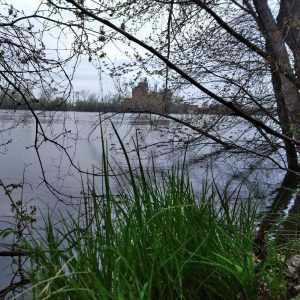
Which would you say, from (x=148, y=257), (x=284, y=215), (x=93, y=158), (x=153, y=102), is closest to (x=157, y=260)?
(x=148, y=257)

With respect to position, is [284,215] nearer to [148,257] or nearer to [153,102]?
[148,257]

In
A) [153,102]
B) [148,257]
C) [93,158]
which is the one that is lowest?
[93,158]

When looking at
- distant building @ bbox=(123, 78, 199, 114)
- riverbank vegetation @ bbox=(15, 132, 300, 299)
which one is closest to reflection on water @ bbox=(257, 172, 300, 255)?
riverbank vegetation @ bbox=(15, 132, 300, 299)

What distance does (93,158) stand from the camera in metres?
16.8

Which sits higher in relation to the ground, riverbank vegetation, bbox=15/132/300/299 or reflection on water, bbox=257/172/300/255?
riverbank vegetation, bbox=15/132/300/299

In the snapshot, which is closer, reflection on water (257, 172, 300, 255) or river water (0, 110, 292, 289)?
reflection on water (257, 172, 300, 255)

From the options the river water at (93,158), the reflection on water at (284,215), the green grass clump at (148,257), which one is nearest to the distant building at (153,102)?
the river water at (93,158)

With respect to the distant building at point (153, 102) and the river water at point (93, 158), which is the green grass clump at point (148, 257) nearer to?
the river water at point (93, 158)

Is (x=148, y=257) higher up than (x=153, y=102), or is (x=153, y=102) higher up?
(x=153, y=102)

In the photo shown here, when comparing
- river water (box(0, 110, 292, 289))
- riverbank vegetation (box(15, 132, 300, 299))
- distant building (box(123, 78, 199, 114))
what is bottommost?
river water (box(0, 110, 292, 289))

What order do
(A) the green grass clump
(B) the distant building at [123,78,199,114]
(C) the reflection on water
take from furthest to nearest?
(B) the distant building at [123,78,199,114], (C) the reflection on water, (A) the green grass clump

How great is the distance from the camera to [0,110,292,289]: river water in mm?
6070

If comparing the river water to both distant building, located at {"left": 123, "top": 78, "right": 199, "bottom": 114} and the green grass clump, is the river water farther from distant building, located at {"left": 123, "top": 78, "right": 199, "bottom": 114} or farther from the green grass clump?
the green grass clump

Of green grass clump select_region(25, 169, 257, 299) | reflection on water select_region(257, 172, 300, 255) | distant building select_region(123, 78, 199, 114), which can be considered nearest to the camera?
green grass clump select_region(25, 169, 257, 299)
